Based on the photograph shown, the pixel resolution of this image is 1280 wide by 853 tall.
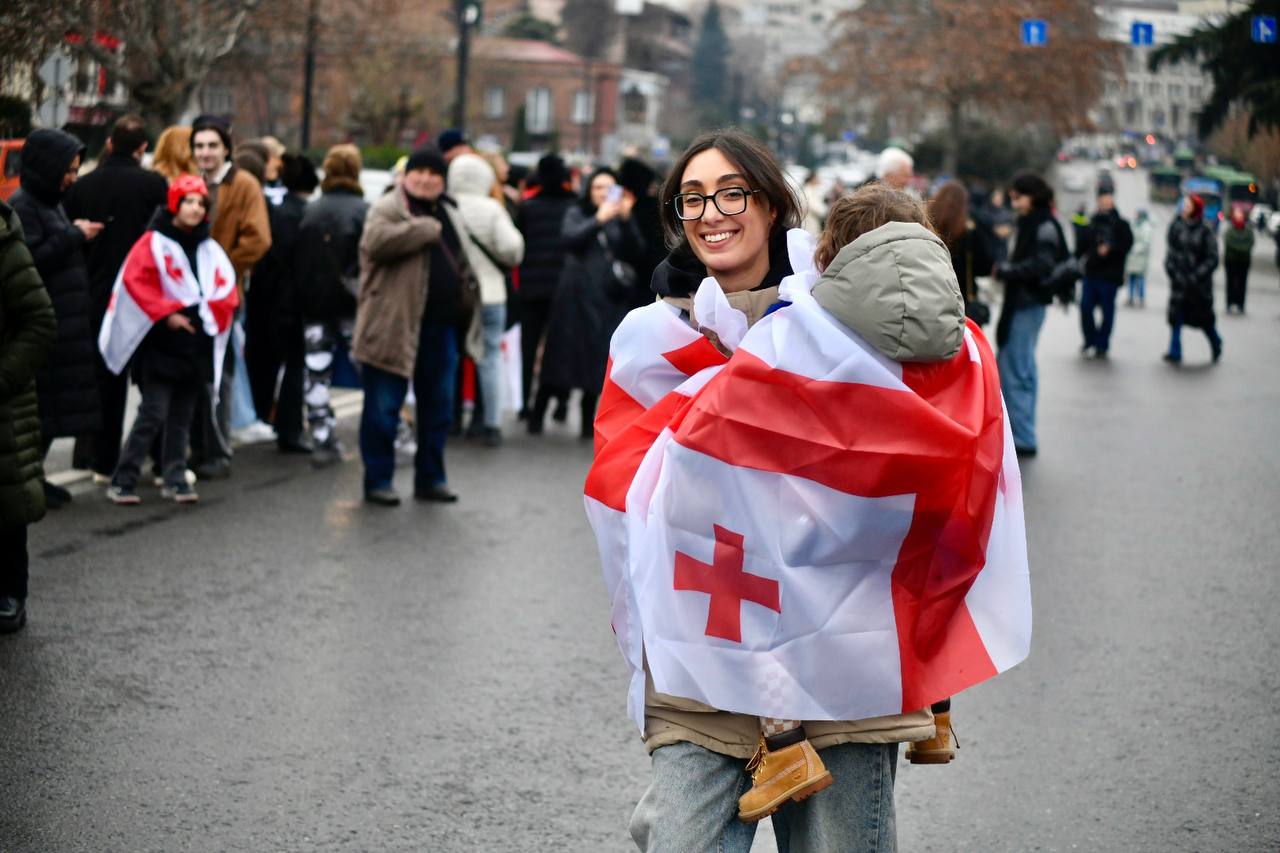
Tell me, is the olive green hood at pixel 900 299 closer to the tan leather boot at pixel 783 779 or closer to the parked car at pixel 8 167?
the tan leather boot at pixel 783 779

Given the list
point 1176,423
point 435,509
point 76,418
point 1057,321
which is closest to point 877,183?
point 76,418

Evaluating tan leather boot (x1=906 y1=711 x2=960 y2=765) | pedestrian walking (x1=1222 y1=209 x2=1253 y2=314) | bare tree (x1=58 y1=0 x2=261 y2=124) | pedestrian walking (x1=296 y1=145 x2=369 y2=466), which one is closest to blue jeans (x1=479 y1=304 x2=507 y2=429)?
→ pedestrian walking (x1=296 y1=145 x2=369 y2=466)

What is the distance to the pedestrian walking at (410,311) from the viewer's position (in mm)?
9516

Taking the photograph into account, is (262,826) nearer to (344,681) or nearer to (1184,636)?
(344,681)

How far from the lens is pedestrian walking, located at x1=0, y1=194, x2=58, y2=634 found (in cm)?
654

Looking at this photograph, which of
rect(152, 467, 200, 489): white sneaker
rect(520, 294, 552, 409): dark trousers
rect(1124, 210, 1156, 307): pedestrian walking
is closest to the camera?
rect(152, 467, 200, 489): white sneaker

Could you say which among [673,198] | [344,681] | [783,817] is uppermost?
[673,198]

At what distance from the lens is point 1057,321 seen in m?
27.4

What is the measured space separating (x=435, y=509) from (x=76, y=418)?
7.19 feet

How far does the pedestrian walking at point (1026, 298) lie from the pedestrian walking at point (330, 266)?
459 centimetres

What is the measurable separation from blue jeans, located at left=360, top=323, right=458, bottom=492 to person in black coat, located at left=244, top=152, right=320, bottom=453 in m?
1.59

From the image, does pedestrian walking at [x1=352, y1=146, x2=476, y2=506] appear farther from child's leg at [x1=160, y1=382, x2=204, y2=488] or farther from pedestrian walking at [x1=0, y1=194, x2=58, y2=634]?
pedestrian walking at [x1=0, y1=194, x2=58, y2=634]

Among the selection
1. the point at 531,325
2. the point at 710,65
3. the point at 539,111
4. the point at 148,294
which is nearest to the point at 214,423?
the point at 148,294

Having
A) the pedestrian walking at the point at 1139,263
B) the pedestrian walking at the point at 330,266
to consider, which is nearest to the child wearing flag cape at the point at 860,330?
the pedestrian walking at the point at 330,266
